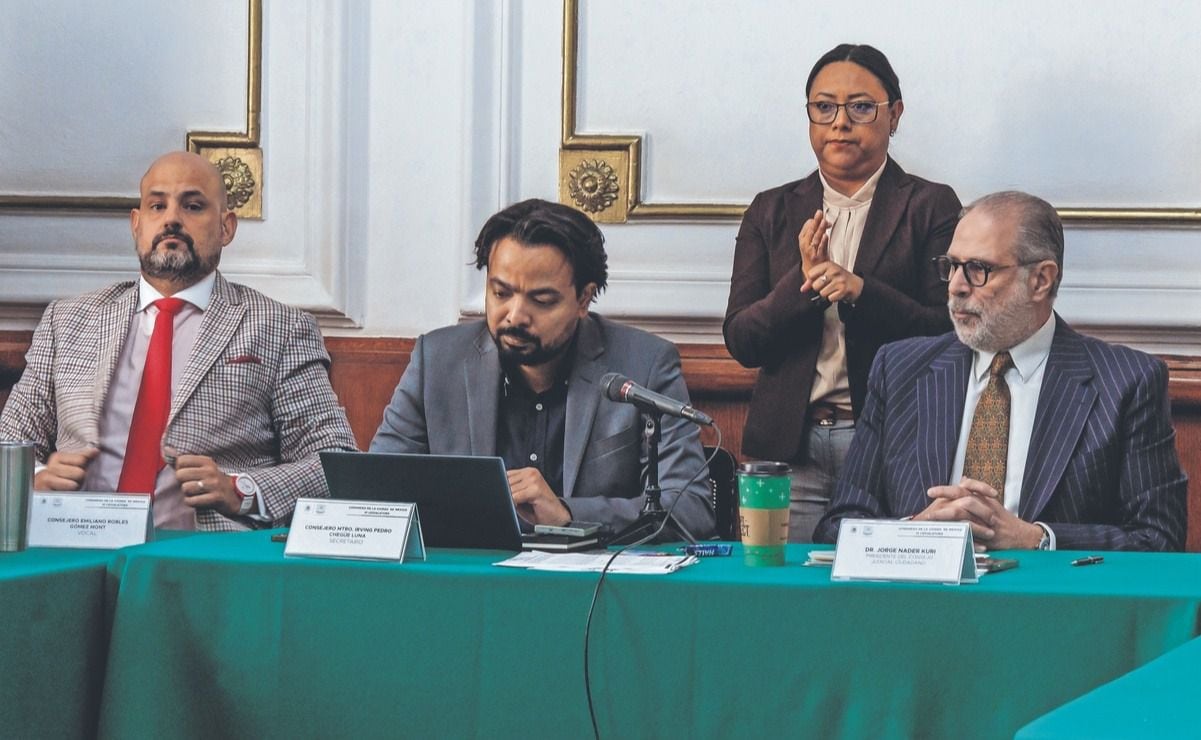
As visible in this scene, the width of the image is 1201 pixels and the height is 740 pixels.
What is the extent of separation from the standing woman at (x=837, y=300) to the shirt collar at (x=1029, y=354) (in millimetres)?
358

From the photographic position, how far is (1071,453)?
9.07 feet

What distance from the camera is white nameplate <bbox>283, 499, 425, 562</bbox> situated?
2.22 m

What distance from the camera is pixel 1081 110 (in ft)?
13.1

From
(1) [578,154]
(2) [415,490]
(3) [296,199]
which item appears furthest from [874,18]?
(2) [415,490]

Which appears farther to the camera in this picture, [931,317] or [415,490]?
[931,317]

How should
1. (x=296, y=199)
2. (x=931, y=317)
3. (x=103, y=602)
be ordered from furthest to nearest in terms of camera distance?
(x=296, y=199) < (x=931, y=317) < (x=103, y=602)

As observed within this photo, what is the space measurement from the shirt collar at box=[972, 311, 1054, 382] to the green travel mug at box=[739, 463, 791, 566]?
2.68ft

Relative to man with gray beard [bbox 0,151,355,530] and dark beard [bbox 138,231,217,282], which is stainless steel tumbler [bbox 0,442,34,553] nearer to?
man with gray beard [bbox 0,151,355,530]

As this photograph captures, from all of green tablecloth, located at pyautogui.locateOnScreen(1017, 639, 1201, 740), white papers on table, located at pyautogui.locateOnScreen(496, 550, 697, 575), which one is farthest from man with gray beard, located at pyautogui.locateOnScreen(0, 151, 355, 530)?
green tablecloth, located at pyautogui.locateOnScreen(1017, 639, 1201, 740)

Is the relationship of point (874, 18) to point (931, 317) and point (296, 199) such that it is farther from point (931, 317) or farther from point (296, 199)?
point (296, 199)

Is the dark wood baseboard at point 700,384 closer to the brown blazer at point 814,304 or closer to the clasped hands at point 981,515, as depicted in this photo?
the brown blazer at point 814,304

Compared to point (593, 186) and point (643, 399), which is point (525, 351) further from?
point (593, 186)

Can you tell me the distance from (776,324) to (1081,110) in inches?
48.3

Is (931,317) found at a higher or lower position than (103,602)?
higher
